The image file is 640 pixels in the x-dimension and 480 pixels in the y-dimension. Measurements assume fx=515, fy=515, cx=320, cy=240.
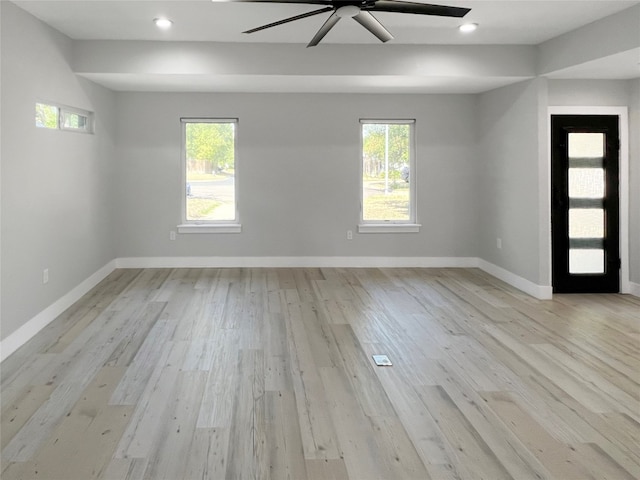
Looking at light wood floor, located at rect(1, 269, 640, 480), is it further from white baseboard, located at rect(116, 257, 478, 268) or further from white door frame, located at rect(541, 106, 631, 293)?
white baseboard, located at rect(116, 257, 478, 268)

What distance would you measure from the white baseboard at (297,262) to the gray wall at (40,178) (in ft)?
3.46

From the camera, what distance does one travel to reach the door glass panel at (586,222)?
560 centimetres

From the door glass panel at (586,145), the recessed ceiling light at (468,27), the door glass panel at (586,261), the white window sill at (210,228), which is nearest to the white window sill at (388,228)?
the white window sill at (210,228)

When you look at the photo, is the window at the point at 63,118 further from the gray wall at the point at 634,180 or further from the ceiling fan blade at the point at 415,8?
the gray wall at the point at 634,180

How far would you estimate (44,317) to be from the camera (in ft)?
14.4


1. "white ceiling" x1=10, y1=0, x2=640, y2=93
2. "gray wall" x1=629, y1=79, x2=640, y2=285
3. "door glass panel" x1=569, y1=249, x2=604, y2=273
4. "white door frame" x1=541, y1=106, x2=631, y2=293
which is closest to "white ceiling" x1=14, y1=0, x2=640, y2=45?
"white ceiling" x1=10, y1=0, x2=640, y2=93

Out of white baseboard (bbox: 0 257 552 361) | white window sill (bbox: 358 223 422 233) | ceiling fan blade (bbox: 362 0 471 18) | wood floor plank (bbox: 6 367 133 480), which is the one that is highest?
ceiling fan blade (bbox: 362 0 471 18)

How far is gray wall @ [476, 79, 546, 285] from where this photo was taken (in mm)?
5434

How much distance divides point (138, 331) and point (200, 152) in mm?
3406

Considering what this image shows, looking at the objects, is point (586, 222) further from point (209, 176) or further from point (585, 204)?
point (209, 176)

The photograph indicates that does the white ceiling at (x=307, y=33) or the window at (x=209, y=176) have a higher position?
the white ceiling at (x=307, y=33)

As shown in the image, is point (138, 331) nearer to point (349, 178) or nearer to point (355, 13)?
point (355, 13)

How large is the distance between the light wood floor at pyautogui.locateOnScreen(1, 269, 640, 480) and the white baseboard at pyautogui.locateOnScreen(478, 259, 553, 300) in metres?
0.22

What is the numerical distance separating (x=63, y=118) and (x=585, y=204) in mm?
5468
